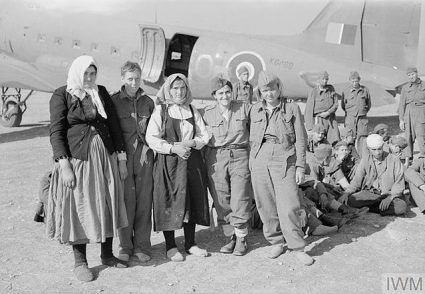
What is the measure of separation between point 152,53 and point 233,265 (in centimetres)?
983

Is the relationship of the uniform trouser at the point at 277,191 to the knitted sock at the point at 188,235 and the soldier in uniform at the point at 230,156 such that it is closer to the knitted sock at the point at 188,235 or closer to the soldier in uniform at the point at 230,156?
the soldier in uniform at the point at 230,156

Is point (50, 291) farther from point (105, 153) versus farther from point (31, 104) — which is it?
point (31, 104)

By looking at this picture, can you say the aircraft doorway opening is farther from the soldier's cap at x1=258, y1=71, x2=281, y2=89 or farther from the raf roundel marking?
the soldier's cap at x1=258, y1=71, x2=281, y2=89

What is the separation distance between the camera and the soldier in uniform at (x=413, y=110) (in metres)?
9.42

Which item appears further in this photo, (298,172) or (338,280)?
(298,172)

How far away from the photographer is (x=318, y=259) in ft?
16.5

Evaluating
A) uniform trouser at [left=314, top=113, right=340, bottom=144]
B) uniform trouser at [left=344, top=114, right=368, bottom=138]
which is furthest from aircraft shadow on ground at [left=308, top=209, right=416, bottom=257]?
uniform trouser at [left=344, top=114, right=368, bottom=138]

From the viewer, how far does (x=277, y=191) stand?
16.2 feet

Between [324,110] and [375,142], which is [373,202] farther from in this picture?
[324,110]

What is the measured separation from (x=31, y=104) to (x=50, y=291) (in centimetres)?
1855

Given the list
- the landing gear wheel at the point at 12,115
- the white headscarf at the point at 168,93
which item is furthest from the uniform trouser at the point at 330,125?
the landing gear wheel at the point at 12,115

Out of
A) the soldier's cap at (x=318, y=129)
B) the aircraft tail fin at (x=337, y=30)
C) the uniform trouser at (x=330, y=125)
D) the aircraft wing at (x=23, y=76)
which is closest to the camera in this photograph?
the soldier's cap at (x=318, y=129)

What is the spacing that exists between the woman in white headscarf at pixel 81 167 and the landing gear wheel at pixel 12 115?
34.5 feet

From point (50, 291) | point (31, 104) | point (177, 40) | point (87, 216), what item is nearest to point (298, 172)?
point (87, 216)
